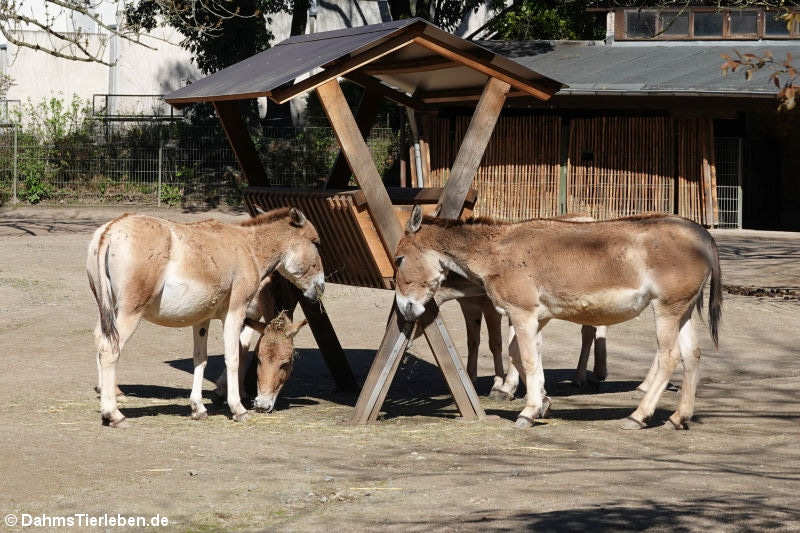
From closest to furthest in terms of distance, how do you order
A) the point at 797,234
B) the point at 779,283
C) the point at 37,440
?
the point at 37,440, the point at 779,283, the point at 797,234

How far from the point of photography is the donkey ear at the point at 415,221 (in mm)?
9469

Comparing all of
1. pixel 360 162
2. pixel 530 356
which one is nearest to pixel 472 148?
pixel 360 162

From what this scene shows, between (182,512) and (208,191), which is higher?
(208,191)

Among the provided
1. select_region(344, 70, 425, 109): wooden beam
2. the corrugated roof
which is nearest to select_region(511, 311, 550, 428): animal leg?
select_region(344, 70, 425, 109): wooden beam

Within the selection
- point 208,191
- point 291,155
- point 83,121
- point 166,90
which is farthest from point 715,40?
point 166,90

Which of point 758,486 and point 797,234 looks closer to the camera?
point 758,486

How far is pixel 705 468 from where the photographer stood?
25.0 ft

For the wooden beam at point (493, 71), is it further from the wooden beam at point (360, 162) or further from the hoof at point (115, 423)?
the hoof at point (115, 423)

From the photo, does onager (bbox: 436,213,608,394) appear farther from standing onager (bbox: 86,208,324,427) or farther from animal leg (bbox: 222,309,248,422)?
animal leg (bbox: 222,309,248,422)

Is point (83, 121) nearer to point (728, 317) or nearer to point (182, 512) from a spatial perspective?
point (728, 317)

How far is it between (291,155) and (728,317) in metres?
16.8

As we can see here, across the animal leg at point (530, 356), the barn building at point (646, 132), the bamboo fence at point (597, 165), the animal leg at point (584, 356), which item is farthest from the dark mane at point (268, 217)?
the bamboo fence at point (597, 165)

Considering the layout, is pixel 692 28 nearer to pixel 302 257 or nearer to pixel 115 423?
pixel 302 257

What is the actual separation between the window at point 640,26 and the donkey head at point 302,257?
21.6 m
